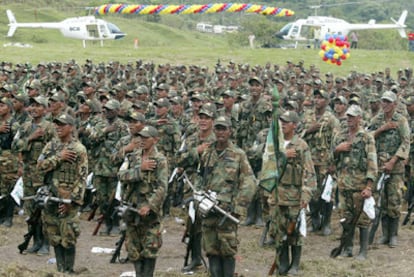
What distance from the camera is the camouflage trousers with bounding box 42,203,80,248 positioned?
873cm

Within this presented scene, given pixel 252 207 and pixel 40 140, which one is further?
pixel 252 207

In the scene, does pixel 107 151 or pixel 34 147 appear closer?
pixel 34 147

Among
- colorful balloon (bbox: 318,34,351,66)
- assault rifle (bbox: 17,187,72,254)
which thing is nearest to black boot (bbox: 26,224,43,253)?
assault rifle (bbox: 17,187,72,254)

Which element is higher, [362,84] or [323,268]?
[362,84]

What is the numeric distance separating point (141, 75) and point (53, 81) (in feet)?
11.2

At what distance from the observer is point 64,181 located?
28.8 feet

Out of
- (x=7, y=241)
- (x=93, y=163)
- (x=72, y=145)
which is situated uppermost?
(x=72, y=145)

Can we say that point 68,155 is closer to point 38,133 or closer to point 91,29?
point 38,133

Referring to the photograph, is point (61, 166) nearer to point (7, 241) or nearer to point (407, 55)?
point (7, 241)

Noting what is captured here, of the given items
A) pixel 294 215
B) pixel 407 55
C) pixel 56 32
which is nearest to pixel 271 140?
pixel 294 215

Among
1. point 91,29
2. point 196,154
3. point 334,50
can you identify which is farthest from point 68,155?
point 91,29

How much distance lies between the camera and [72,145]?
882 cm

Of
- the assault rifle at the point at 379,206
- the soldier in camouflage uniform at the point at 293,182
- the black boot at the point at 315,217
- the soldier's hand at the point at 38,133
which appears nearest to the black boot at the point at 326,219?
the black boot at the point at 315,217

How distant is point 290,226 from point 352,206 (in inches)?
52.0
